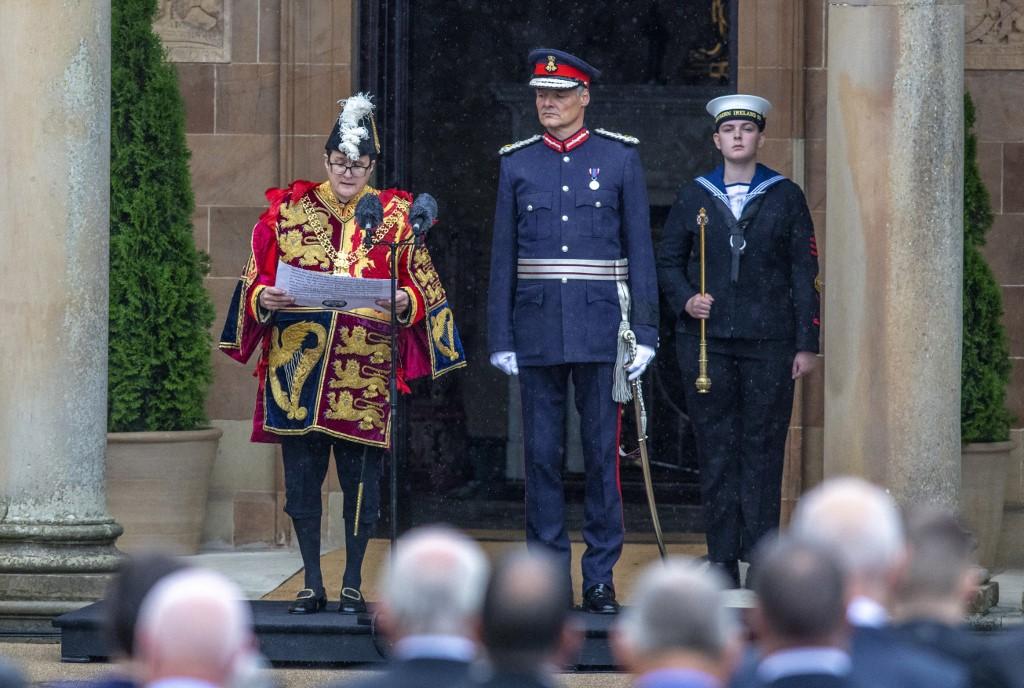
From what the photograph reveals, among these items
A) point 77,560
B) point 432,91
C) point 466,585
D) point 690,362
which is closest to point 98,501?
point 77,560

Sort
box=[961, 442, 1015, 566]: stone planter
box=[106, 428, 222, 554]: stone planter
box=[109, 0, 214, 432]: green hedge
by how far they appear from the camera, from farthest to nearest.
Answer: box=[109, 0, 214, 432]: green hedge, box=[106, 428, 222, 554]: stone planter, box=[961, 442, 1015, 566]: stone planter

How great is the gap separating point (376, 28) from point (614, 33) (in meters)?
1.24

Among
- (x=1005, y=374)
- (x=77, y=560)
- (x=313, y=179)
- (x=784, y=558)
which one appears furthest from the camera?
(x=313, y=179)

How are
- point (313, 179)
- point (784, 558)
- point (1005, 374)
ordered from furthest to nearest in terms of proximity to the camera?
point (313, 179)
point (1005, 374)
point (784, 558)

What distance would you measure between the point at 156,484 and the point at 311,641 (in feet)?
8.90

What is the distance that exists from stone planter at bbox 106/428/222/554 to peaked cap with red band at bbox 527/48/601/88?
3079 mm

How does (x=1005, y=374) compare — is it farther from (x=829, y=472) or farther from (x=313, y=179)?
(x=313, y=179)

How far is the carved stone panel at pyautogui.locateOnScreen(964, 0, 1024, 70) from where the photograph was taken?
33.7 ft

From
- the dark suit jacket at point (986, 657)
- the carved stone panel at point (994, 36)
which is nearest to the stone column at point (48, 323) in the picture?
the carved stone panel at point (994, 36)

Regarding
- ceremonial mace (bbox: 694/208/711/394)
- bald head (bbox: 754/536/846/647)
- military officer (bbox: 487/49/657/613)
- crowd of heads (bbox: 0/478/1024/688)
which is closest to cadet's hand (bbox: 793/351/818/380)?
ceremonial mace (bbox: 694/208/711/394)

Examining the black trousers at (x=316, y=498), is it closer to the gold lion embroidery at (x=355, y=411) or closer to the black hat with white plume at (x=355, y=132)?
the gold lion embroidery at (x=355, y=411)

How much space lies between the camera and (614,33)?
10734 millimetres

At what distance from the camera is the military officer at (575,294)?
762 centimetres

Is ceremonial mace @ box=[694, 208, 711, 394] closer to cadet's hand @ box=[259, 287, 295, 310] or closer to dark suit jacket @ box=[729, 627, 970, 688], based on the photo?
cadet's hand @ box=[259, 287, 295, 310]
